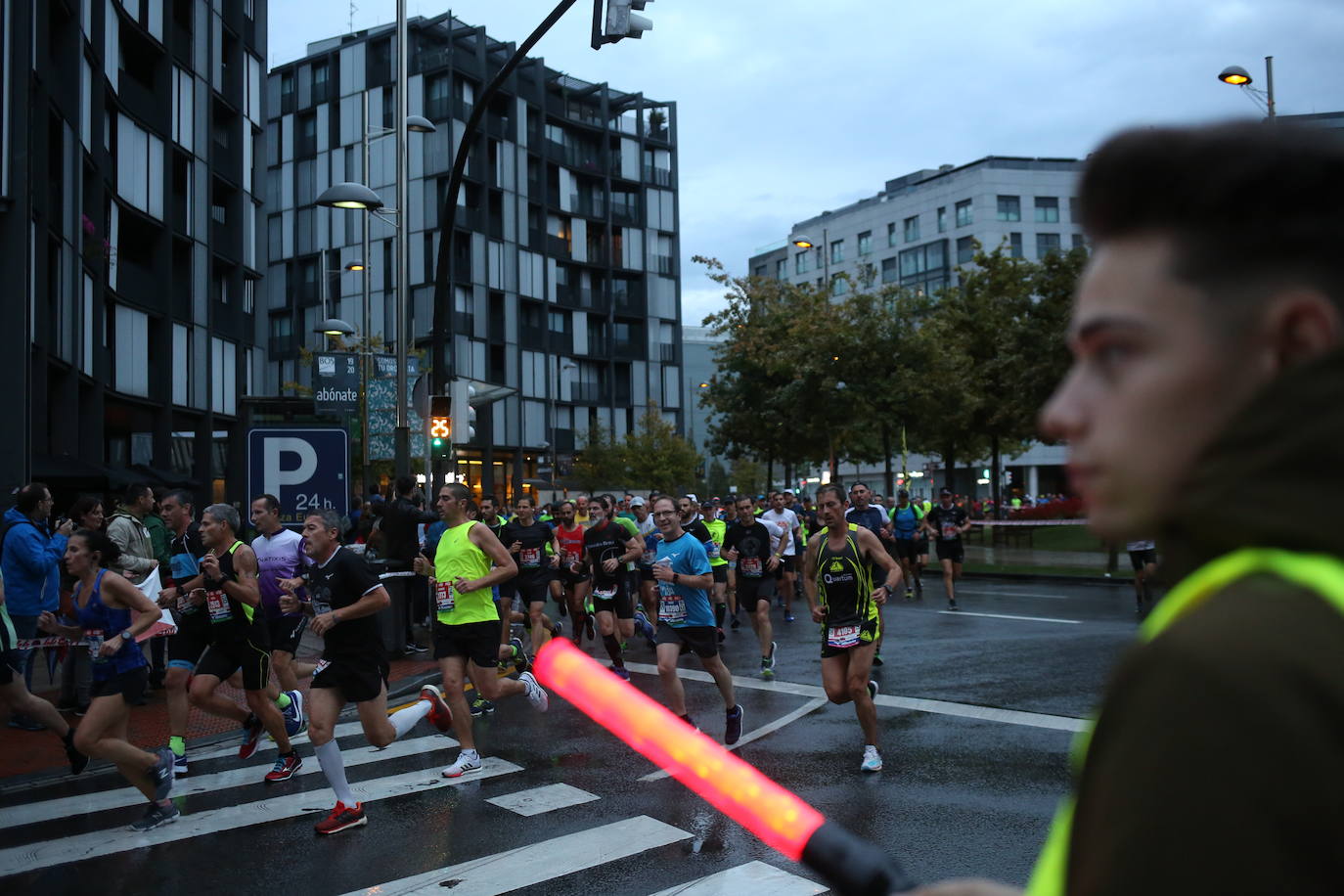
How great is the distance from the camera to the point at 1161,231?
97 cm

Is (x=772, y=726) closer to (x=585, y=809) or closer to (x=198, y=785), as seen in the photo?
(x=585, y=809)

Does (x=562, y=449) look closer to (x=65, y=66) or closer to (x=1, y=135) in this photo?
(x=65, y=66)

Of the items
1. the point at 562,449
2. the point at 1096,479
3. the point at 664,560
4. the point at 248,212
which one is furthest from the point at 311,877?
the point at 562,449

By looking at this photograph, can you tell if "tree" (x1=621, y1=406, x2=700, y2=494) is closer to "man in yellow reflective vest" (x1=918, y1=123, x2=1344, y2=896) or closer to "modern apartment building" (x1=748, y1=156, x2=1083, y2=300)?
"modern apartment building" (x1=748, y1=156, x2=1083, y2=300)

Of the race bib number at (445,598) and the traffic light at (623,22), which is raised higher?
the traffic light at (623,22)

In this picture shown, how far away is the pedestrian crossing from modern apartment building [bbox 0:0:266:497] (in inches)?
397

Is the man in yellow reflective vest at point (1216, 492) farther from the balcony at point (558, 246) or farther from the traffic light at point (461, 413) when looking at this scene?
the balcony at point (558, 246)

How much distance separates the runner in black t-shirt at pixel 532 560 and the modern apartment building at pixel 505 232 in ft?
125

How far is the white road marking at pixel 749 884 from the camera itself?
5.70 metres

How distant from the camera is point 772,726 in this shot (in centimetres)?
988

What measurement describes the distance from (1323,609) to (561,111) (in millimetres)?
66498

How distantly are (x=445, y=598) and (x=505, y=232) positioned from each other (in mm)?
52500

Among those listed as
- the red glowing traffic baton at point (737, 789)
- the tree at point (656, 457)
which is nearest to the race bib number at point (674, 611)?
the red glowing traffic baton at point (737, 789)

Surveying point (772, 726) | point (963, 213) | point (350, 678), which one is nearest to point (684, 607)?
point (772, 726)
